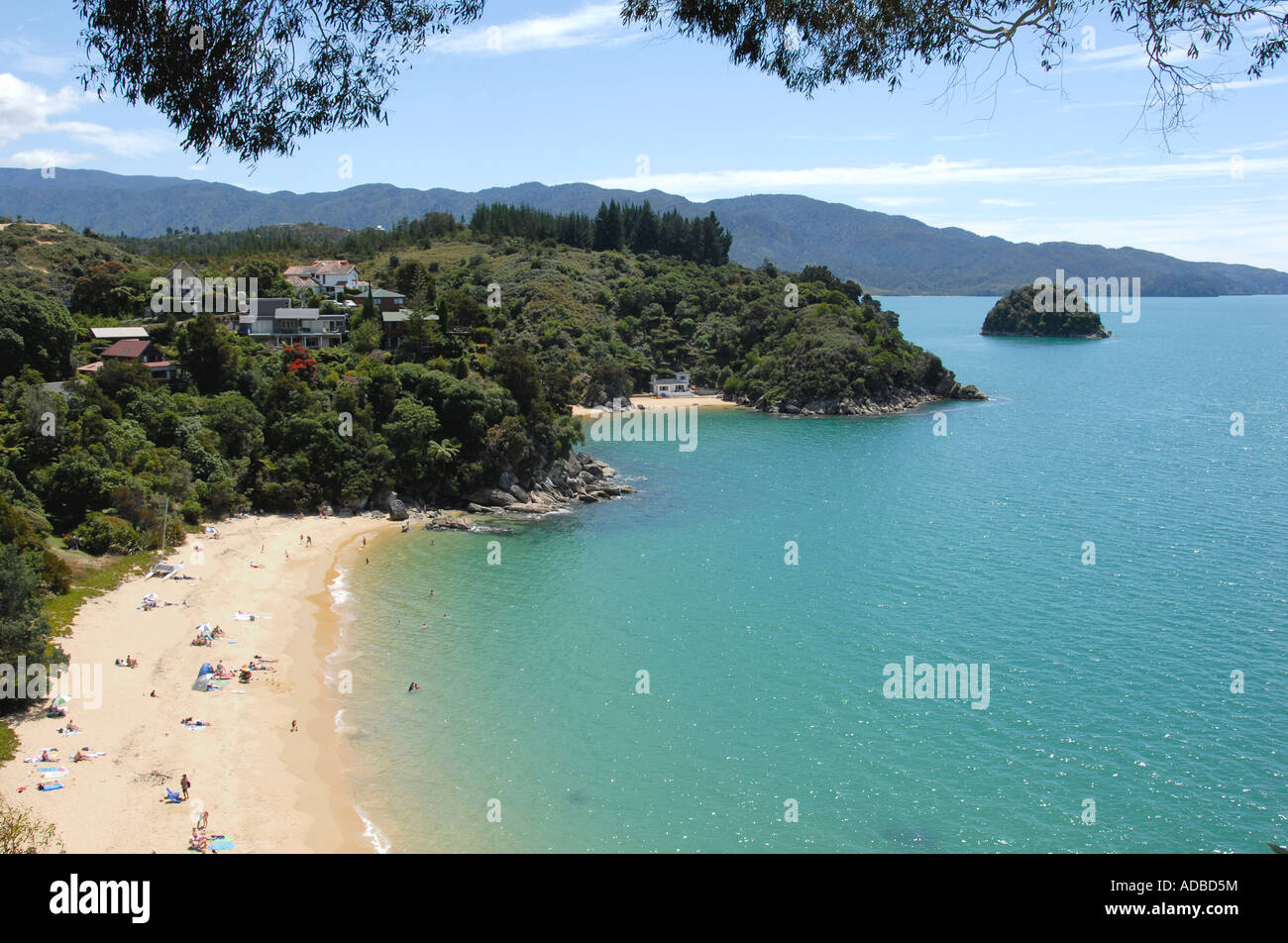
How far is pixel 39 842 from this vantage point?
57.9ft

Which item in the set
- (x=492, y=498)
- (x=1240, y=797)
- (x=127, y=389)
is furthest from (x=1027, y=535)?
(x=127, y=389)

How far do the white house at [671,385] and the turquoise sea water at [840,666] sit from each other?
39.9 meters

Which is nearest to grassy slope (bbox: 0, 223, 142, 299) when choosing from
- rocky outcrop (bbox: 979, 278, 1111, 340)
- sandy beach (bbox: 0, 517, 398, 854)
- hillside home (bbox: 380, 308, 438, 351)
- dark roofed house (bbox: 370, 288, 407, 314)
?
dark roofed house (bbox: 370, 288, 407, 314)

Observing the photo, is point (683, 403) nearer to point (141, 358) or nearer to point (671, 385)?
point (671, 385)

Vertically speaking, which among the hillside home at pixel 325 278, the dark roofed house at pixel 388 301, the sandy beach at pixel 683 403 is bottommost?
the sandy beach at pixel 683 403

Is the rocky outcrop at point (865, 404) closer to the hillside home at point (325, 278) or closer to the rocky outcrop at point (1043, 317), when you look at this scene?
the hillside home at point (325, 278)

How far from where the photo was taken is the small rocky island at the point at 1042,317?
174 meters

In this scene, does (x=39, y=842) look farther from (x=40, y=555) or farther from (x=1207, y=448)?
(x=1207, y=448)

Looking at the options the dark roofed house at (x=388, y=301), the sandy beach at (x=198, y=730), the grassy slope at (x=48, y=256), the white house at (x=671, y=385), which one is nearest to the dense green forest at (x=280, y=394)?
the grassy slope at (x=48, y=256)

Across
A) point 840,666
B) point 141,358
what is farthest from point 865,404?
point 141,358

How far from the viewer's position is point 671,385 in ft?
333

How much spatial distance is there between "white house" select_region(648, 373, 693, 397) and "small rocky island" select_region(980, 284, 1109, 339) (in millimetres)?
105179

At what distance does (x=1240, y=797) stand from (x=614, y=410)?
70433 millimetres

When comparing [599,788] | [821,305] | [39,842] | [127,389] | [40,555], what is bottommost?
[599,788]
